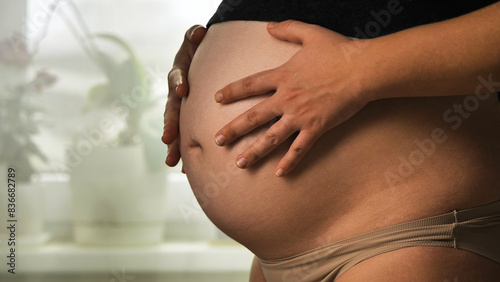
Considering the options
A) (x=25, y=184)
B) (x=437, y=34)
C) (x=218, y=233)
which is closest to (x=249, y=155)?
(x=437, y=34)

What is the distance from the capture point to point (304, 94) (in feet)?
1.74

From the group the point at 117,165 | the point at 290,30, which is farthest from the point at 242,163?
the point at 117,165

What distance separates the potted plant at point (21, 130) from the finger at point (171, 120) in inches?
35.5

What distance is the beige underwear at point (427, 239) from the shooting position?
52 centimetres

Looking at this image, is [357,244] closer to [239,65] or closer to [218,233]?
[239,65]

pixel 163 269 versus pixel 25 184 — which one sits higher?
pixel 25 184

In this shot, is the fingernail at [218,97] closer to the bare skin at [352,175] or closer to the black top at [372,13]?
the bare skin at [352,175]

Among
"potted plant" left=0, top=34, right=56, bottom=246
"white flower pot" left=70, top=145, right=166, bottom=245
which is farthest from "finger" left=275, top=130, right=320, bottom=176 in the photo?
"potted plant" left=0, top=34, right=56, bottom=246

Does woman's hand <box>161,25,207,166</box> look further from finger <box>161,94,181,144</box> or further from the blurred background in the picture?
the blurred background

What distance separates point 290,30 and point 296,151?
15 centimetres

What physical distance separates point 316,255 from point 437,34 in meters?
0.29

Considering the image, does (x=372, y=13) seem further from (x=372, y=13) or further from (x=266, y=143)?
(x=266, y=143)

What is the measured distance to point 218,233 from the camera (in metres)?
1.58

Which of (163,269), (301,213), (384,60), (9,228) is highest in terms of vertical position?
(384,60)
